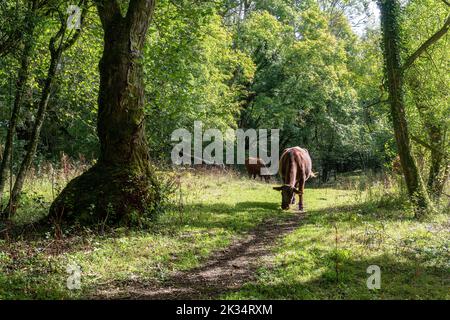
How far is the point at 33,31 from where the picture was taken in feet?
27.9

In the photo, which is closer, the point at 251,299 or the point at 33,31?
the point at 251,299

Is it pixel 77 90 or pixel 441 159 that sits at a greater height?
pixel 77 90

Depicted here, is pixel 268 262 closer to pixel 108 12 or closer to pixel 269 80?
pixel 108 12

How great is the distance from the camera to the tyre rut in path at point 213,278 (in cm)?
Result: 569

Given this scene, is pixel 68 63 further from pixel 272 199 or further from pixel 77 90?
pixel 272 199

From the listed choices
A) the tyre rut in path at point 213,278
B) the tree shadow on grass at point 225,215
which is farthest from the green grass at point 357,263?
the tree shadow on grass at point 225,215

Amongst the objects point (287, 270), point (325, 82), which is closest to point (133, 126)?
point (287, 270)

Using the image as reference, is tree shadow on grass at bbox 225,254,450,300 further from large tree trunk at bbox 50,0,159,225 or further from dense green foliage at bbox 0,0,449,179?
dense green foliage at bbox 0,0,449,179

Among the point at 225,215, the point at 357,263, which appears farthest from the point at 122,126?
the point at 357,263

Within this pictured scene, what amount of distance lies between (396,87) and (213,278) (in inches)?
324

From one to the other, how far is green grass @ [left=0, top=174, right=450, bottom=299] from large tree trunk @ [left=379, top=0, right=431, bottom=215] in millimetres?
1156

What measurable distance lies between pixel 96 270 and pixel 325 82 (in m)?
28.4

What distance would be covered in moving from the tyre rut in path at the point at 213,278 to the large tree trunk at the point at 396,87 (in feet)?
16.5

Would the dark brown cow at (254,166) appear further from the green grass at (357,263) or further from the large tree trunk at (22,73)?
the large tree trunk at (22,73)
